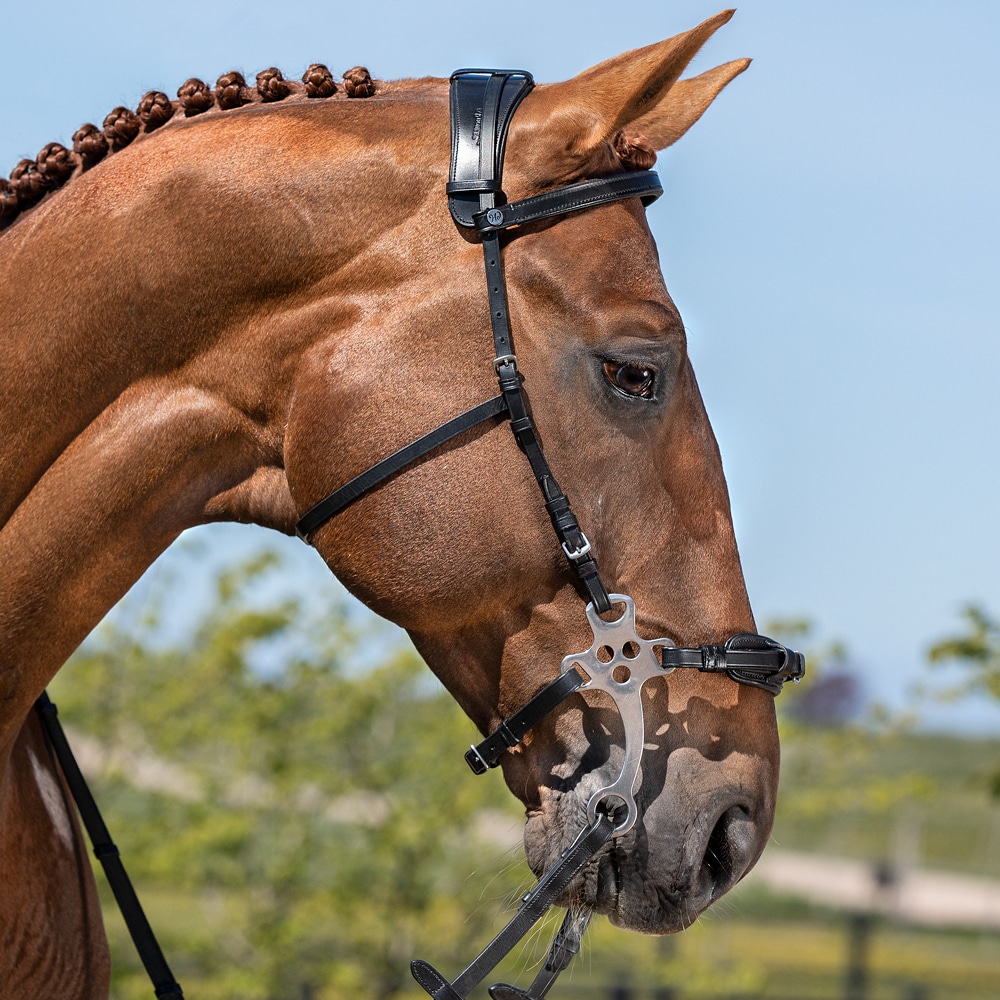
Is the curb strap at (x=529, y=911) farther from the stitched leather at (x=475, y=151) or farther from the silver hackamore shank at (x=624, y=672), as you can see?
the stitched leather at (x=475, y=151)

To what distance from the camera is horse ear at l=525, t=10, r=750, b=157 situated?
230 centimetres

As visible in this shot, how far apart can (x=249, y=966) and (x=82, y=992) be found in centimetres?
674

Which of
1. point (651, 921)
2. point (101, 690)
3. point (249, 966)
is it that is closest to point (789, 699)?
point (249, 966)

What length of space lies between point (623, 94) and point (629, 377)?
0.56 meters

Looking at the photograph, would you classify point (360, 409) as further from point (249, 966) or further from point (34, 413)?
point (249, 966)

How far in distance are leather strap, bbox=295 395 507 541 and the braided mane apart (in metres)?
0.81

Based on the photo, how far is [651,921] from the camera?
229cm

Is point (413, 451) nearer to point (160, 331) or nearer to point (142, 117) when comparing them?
point (160, 331)

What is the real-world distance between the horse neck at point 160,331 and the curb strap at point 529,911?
2.88 feet

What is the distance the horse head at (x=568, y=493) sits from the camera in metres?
2.28

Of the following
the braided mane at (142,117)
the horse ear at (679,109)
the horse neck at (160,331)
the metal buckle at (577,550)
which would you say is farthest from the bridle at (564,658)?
the braided mane at (142,117)

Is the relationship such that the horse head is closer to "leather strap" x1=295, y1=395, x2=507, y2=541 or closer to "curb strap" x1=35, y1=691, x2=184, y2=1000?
"leather strap" x1=295, y1=395, x2=507, y2=541

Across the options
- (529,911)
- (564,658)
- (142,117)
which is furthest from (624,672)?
(142,117)

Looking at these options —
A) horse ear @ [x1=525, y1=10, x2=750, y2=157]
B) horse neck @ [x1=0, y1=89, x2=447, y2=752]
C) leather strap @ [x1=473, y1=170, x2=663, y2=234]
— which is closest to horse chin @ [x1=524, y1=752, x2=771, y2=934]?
horse neck @ [x1=0, y1=89, x2=447, y2=752]
